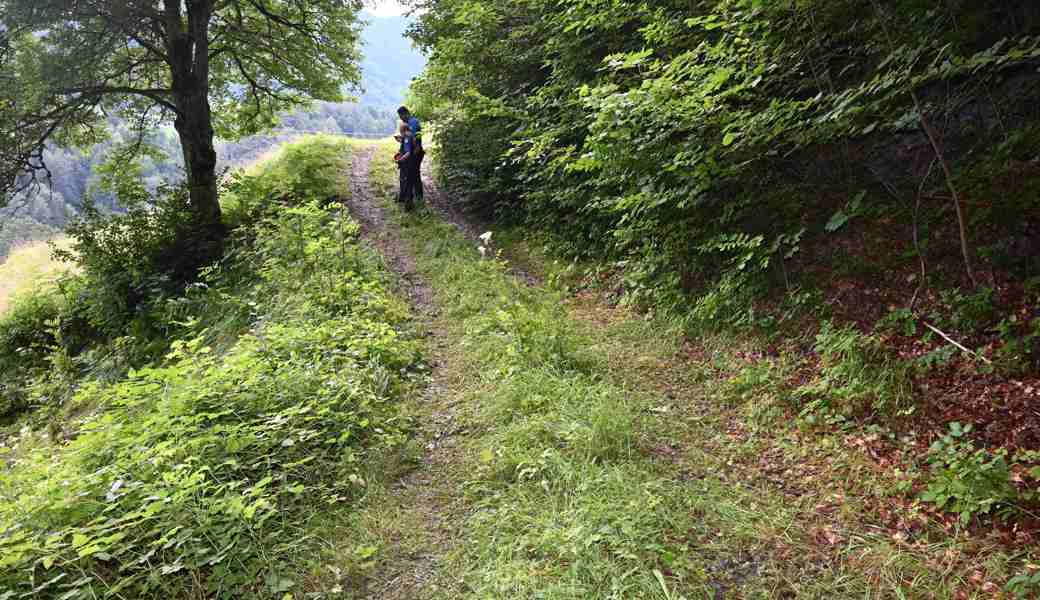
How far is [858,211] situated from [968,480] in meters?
2.68

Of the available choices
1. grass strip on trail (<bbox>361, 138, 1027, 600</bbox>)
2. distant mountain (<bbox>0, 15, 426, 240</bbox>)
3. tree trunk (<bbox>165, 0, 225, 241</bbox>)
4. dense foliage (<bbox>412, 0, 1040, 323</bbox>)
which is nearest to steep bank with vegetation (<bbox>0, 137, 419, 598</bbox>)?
grass strip on trail (<bbox>361, 138, 1027, 600</bbox>)

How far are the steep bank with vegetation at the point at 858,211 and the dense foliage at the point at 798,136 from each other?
25 mm

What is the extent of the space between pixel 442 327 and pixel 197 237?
7.31 m

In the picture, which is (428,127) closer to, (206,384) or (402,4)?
(402,4)

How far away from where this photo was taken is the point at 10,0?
812 cm

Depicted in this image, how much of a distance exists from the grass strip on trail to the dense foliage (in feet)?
4.94

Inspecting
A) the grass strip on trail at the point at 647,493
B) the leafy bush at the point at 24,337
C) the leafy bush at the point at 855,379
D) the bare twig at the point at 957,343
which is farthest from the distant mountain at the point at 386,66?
the bare twig at the point at 957,343

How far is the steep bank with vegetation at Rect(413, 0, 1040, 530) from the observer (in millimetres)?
3709

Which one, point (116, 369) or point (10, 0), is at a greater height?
point (10, 0)

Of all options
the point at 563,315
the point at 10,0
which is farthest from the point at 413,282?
the point at 10,0

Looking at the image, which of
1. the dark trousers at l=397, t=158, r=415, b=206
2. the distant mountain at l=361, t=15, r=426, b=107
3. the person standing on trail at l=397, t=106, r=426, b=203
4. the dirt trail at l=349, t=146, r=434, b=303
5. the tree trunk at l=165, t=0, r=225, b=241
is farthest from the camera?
the distant mountain at l=361, t=15, r=426, b=107

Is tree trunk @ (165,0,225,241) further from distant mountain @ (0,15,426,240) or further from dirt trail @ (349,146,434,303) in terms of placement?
dirt trail @ (349,146,434,303)

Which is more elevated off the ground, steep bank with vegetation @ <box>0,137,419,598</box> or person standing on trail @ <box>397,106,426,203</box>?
person standing on trail @ <box>397,106,426,203</box>

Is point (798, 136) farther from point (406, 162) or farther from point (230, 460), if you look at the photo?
point (406, 162)
